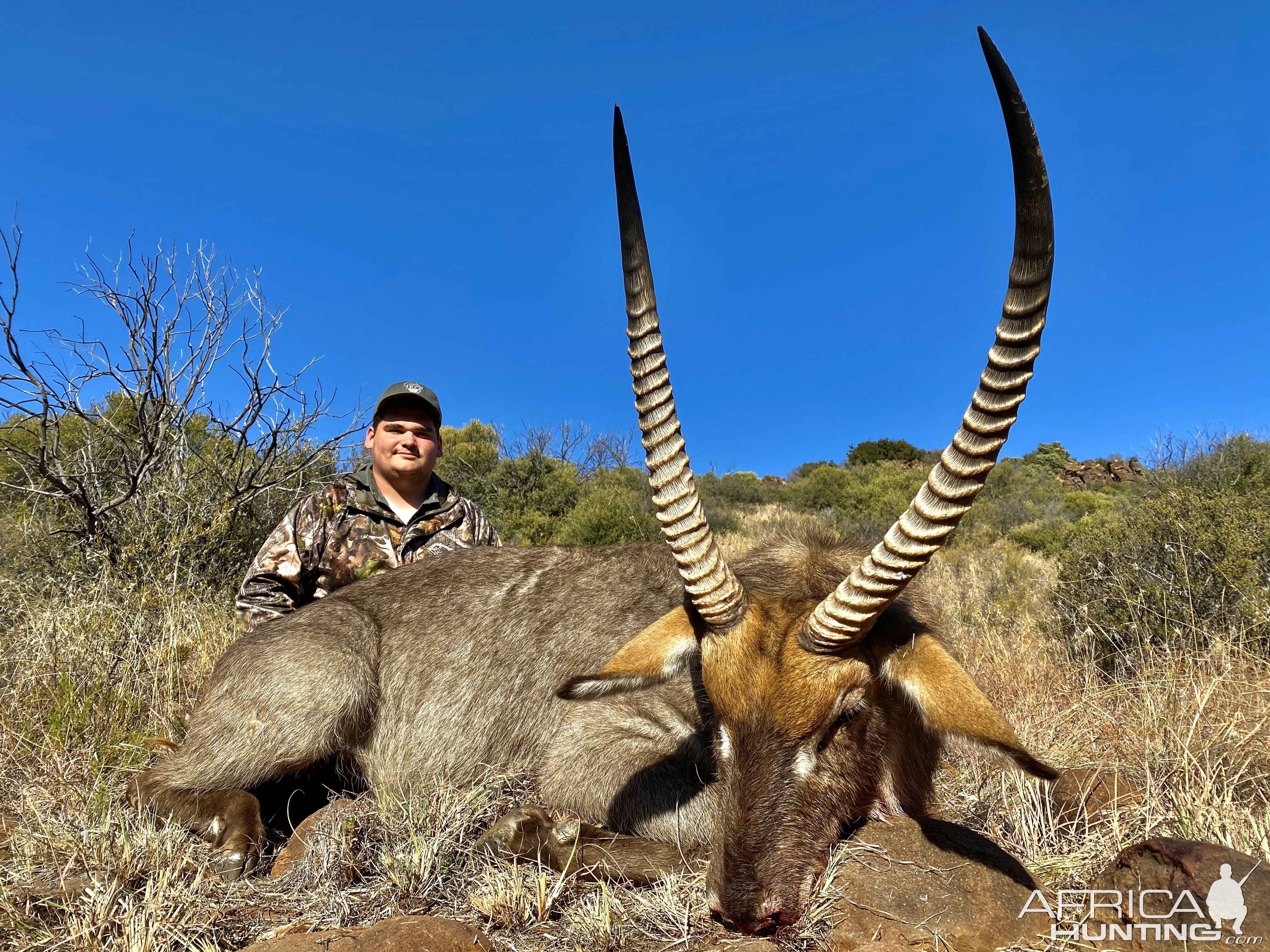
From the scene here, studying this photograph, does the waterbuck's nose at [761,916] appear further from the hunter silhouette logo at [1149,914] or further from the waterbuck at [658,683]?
the hunter silhouette logo at [1149,914]

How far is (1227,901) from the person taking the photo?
92.0 inches

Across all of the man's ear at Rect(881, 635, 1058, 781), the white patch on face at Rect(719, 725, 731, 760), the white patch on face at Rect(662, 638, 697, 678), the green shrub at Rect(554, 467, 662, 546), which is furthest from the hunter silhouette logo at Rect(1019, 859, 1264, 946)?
the green shrub at Rect(554, 467, 662, 546)

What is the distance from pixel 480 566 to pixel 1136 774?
13.0 ft

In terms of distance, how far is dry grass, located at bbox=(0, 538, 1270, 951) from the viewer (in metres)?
2.83

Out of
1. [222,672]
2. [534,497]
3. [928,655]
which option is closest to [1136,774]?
[928,655]

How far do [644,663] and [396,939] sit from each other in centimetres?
132

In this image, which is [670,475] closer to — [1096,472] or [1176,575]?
[1176,575]

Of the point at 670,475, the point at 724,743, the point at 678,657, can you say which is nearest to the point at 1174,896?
the point at 724,743

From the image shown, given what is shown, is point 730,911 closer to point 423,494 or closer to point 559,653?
point 559,653

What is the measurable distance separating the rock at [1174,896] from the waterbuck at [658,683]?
0.68 meters

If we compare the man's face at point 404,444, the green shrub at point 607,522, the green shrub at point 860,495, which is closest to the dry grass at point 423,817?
the man's face at point 404,444

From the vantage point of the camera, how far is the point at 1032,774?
2350 mm

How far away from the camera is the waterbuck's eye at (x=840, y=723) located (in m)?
2.83

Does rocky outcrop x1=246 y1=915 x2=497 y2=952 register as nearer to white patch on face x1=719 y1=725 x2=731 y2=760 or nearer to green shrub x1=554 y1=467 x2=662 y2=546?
white patch on face x1=719 y1=725 x2=731 y2=760
